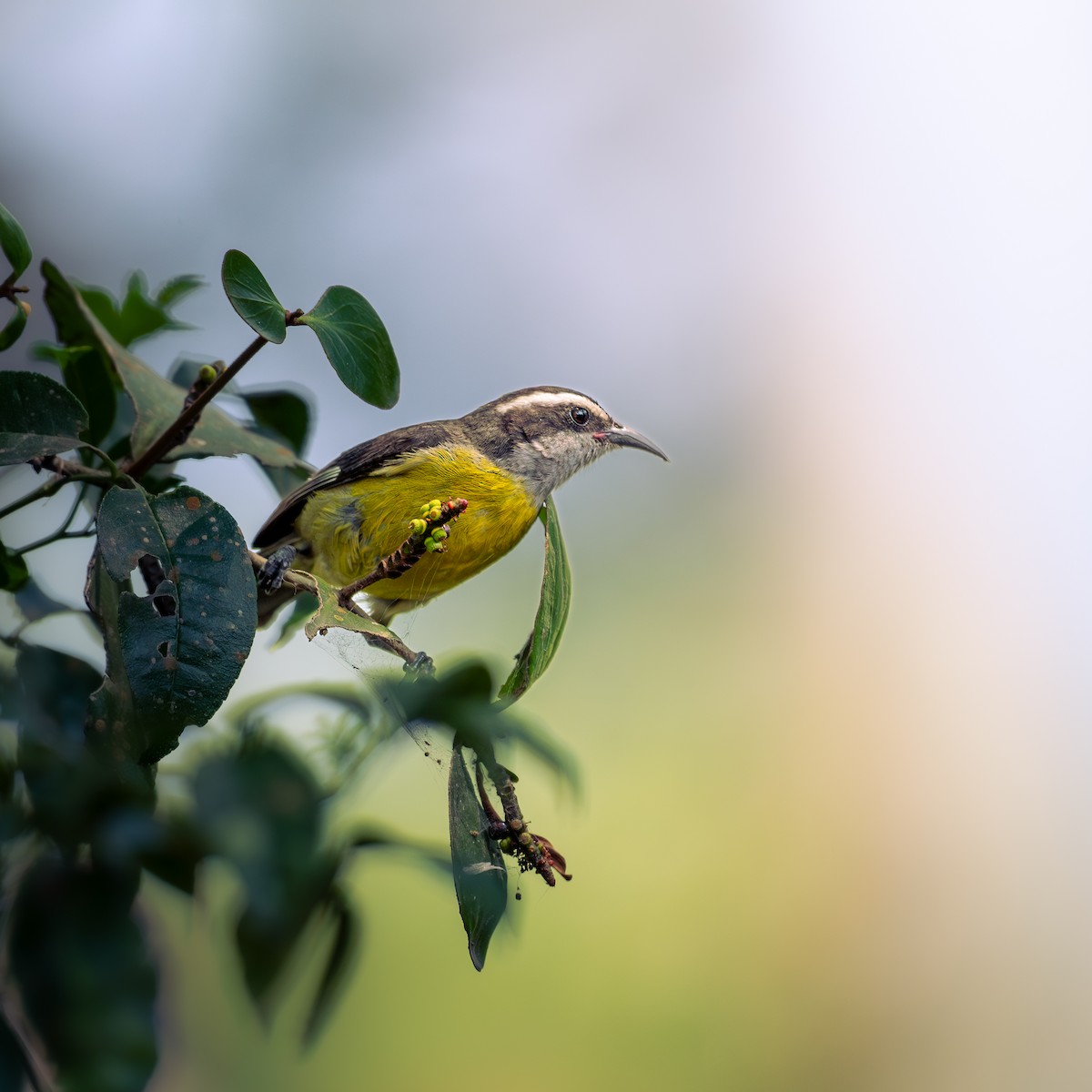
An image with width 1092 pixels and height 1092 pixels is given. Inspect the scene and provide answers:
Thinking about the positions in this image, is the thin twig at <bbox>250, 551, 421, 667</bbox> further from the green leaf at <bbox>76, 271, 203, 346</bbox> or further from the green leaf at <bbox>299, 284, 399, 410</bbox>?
the green leaf at <bbox>76, 271, 203, 346</bbox>

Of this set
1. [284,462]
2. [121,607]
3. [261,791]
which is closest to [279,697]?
[261,791]

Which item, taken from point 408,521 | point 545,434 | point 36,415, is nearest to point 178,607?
point 36,415

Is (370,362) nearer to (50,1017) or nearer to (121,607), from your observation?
(121,607)

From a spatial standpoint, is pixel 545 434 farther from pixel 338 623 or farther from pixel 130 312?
pixel 338 623

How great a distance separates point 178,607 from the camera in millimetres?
708

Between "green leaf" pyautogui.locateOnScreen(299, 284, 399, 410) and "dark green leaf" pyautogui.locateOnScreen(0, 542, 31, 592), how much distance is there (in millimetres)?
348

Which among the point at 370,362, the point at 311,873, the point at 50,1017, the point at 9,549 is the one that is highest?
the point at 370,362

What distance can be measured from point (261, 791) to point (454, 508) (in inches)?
17.1

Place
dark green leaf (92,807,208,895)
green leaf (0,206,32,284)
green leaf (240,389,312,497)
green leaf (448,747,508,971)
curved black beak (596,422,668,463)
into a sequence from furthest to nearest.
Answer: curved black beak (596,422,668,463) → green leaf (240,389,312,497) → dark green leaf (92,807,208,895) → green leaf (0,206,32,284) → green leaf (448,747,508,971)

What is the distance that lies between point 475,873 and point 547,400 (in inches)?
40.6

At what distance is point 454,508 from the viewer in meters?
0.73

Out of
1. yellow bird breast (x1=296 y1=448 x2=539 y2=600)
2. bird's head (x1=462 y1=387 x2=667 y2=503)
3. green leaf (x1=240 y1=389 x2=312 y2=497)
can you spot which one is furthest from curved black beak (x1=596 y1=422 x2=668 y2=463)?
green leaf (x1=240 y1=389 x2=312 y2=497)

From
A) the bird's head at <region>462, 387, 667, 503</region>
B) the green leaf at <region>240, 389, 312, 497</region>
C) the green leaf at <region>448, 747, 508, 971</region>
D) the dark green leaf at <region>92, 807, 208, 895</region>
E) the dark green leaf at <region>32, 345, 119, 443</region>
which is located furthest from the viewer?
the bird's head at <region>462, 387, 667, 503</region>

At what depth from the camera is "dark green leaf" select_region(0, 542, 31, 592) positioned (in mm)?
861
